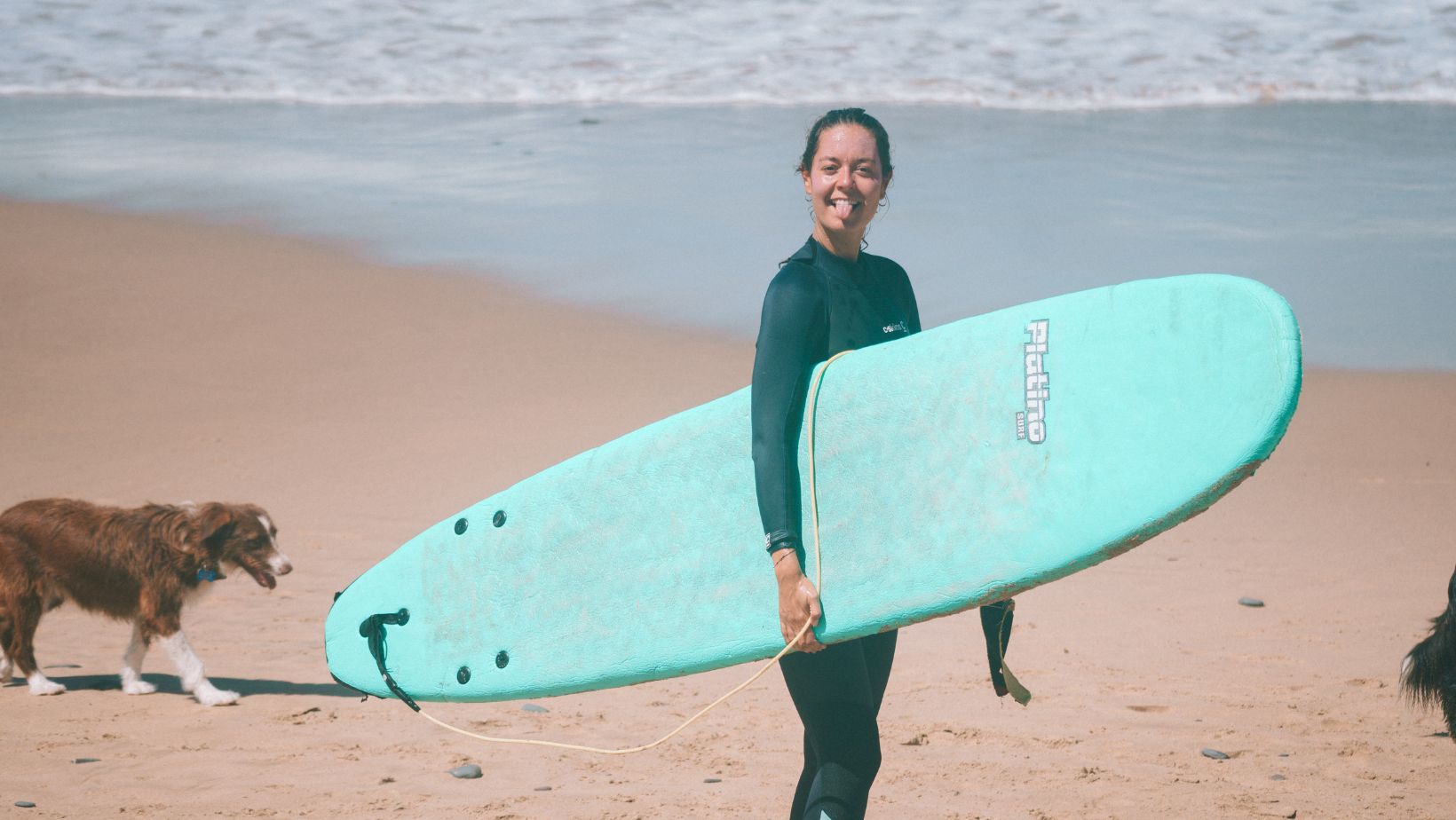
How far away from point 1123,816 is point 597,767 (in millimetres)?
1465

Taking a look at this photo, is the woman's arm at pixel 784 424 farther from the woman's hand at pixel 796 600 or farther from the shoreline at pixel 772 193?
the shoreline at pixel 772 193

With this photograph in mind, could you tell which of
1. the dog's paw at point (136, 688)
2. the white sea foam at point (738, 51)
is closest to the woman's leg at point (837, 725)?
the dog's paw at point (136, 688)

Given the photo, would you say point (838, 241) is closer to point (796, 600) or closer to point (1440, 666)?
point (796, 600)

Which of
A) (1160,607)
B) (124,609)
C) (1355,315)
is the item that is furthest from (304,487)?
(1355,315)

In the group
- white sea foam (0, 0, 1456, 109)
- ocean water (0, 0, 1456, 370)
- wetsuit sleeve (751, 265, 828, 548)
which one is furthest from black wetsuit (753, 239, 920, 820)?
white sea foam (0, 0, 1456, 109)

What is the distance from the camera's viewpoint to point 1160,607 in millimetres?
5285

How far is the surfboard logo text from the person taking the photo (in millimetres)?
2564

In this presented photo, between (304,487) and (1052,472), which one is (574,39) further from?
(1052,472)

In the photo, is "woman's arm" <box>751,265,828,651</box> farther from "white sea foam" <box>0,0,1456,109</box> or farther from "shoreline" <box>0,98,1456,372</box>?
"white sea foam" <box>0,0,1456,109</box>

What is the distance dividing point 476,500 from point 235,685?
6.02 ft

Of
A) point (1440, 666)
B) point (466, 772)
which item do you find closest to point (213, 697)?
point (466, 772)

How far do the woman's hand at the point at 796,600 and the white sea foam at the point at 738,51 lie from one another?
1085 cm

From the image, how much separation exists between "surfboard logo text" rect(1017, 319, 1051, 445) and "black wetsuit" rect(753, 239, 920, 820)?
1.08 feet

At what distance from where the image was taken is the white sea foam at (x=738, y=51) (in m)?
13.2
